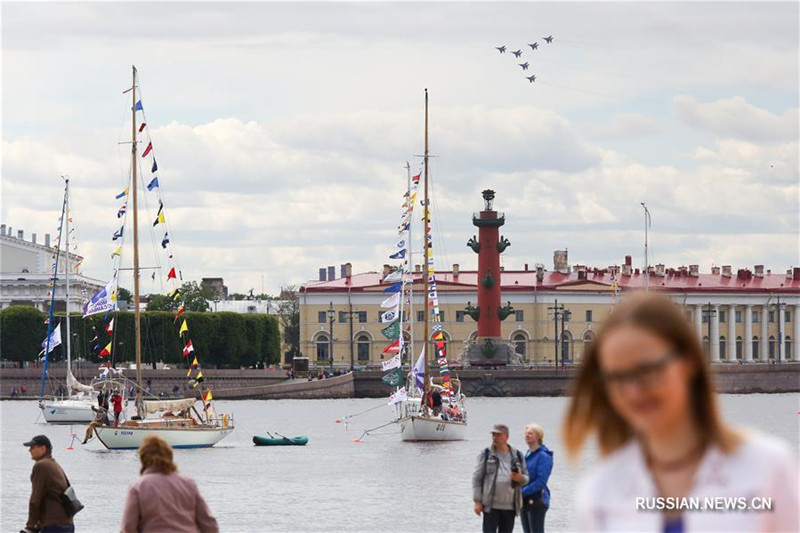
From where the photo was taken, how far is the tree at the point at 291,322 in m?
129

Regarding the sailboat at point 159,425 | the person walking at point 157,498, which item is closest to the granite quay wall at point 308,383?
the sailboat at point 159,425

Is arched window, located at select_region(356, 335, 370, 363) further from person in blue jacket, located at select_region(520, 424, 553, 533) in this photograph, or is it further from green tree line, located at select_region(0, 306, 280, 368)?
person in blue jacket, located at select_region(520, 424, 553, 533)

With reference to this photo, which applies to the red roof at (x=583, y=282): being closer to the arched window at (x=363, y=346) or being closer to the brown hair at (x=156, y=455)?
the arched window at (x=363, y=346)

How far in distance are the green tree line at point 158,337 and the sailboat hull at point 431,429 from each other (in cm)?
4385

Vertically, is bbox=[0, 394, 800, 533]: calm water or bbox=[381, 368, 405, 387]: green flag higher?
bbox=[381, 368, 405, 387]: green flag

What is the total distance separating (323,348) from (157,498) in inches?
4097

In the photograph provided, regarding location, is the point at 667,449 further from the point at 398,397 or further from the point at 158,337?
the point at 158,337

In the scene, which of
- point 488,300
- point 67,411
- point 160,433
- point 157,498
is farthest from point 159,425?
point 488,300

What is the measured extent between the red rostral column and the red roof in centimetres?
1024

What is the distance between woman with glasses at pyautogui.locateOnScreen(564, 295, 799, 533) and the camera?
2.26 m

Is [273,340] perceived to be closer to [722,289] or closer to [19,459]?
[722,289]

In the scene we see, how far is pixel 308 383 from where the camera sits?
279 ft

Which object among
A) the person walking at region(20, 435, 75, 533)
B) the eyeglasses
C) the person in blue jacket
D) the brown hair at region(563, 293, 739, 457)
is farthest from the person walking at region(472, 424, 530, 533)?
the eyeglasses

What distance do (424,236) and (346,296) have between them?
6159 cm
